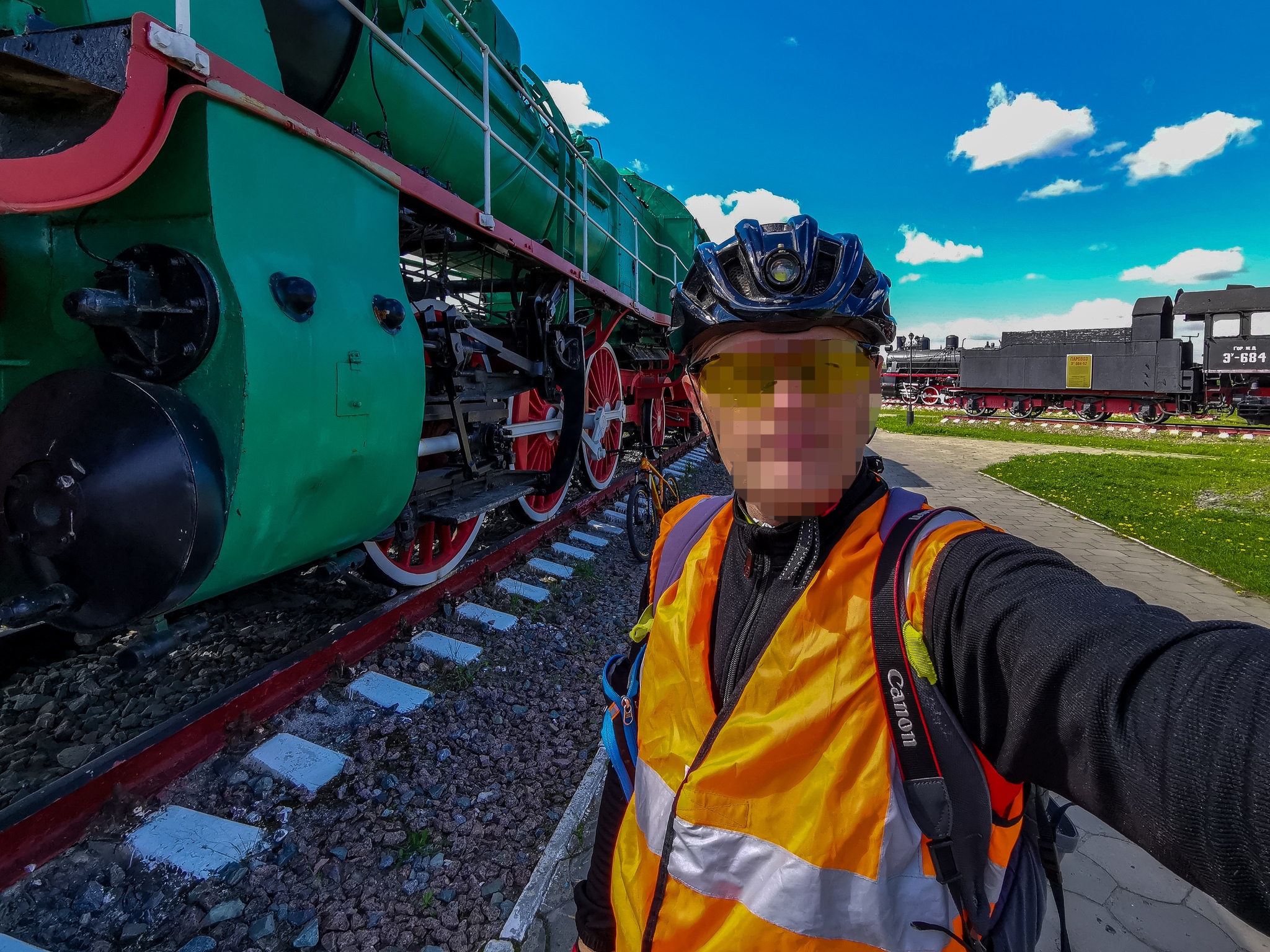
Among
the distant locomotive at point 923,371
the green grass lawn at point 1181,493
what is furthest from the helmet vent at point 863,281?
the distant locomotive at point 923,371

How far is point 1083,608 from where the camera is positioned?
2.56 ft

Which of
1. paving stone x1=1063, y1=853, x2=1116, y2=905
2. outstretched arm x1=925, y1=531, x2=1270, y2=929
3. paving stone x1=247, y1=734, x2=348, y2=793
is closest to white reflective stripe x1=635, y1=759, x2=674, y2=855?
outstretched arm x1=925, y1=531, x2=1270, y2=929

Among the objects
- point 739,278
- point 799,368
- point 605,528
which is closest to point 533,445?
point 605,528

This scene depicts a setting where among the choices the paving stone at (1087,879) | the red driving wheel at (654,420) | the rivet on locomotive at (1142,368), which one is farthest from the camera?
the rivet on locomotive at (1142,368)

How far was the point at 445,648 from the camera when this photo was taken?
135 inches

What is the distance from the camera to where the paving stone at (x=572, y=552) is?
534 cm

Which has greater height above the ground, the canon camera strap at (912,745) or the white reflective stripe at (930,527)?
the white reflective stripe at (930,527)

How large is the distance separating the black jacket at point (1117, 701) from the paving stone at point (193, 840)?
2.24 meters

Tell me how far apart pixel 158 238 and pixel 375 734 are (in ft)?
6.68

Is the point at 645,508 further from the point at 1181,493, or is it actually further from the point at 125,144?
the point at 1181,493

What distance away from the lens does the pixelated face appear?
1.00 metres

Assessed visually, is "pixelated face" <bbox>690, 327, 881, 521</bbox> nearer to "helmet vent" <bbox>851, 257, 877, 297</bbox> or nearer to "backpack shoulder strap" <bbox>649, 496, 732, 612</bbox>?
"helmet vent" <bbox>851, 257, 877, 297</bbox>

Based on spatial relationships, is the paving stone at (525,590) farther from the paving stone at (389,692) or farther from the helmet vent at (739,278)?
the helmet vent at (739,278)

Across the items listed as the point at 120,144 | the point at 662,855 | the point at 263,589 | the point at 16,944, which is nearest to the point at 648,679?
the point at 662,855
